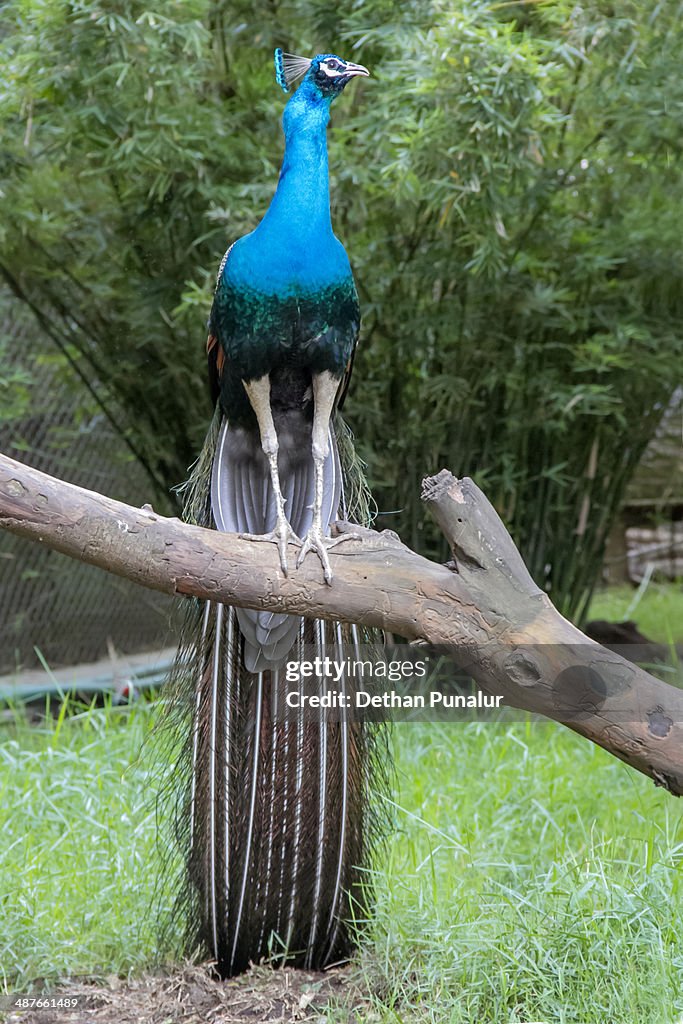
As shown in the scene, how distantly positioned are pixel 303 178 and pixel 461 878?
67.2 inches

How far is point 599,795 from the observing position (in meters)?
3.25

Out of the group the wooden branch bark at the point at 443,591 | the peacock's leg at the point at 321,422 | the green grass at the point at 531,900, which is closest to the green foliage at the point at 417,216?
the peacock's leg at the point at 321,422

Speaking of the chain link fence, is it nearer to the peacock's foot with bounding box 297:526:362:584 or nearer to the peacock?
the peacock

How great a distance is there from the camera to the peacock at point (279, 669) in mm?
2273

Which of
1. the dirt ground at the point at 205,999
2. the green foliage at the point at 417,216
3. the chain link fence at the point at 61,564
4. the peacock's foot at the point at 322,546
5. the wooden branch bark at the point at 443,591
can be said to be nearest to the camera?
the wooden branch bark at the point at 443,591

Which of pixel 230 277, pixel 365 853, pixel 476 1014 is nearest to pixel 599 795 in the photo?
pixel 365 853

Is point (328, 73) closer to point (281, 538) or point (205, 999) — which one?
point (281, 538)

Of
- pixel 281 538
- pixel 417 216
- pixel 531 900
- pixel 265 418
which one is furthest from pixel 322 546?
pixel 417 216

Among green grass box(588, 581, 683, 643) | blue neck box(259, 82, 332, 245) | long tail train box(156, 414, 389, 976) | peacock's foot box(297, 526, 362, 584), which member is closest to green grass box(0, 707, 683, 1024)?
long tail train box(156, 414, 389, 976)

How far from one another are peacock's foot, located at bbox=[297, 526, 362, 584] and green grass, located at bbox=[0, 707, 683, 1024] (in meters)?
0.91

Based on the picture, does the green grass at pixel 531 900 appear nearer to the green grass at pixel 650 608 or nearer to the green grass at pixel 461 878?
the green grass at pixel 461 878

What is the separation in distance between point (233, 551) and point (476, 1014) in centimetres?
104

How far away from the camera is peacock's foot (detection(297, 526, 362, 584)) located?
1.91m

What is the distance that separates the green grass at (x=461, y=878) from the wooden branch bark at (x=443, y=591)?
0.61m
